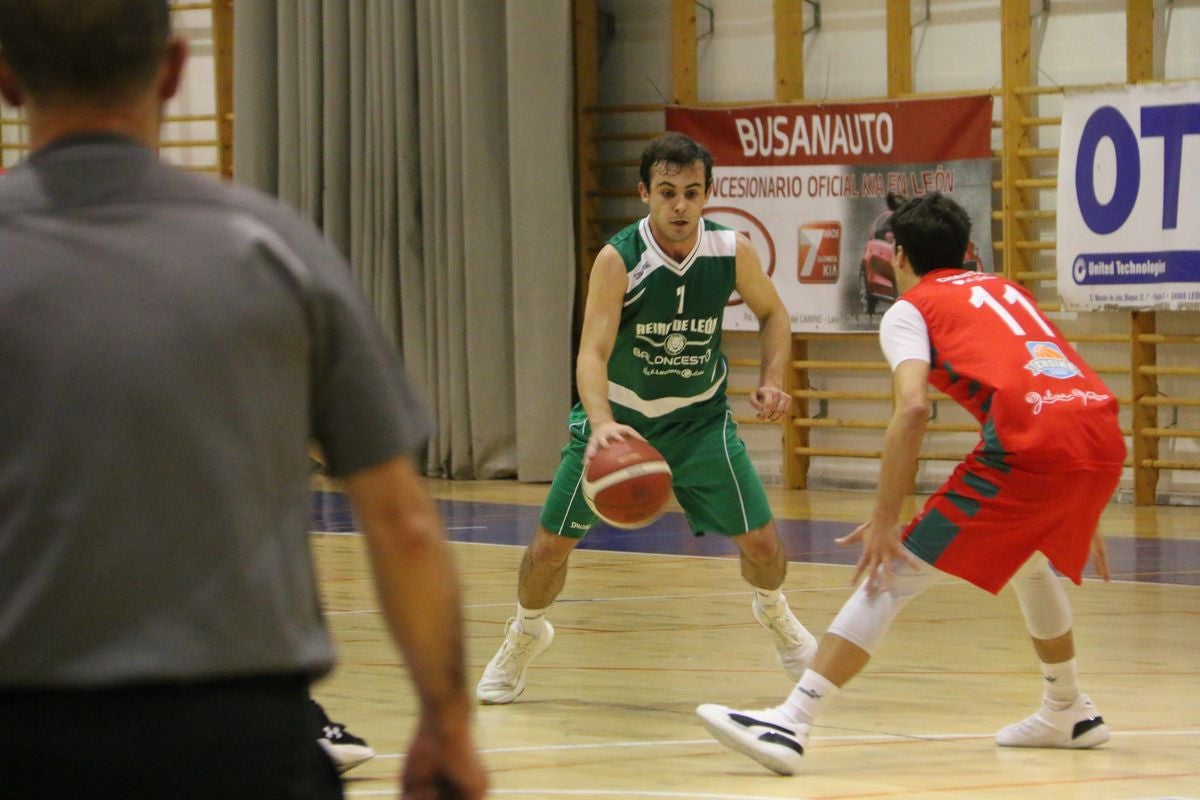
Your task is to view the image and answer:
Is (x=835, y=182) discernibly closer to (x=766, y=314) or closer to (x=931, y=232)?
(x=766, y=314)

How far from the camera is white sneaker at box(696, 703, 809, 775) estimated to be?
12.9ft

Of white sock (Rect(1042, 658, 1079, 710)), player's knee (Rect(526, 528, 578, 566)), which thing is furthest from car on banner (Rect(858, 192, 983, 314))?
white sock (Rect(1042, 658, 1079, 710))

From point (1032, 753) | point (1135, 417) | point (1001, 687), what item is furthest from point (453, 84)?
point (1032, 753)

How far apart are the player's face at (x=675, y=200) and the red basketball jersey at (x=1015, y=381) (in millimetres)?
1171

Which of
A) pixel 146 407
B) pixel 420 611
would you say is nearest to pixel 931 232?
pixel 420 611

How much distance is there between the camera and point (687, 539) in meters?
9.12

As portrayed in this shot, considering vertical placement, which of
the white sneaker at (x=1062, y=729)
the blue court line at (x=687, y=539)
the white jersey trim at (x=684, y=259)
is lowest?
the blue court line at (x=687, y=539)

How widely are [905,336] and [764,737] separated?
91 cm

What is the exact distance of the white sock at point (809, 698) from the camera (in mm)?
3965

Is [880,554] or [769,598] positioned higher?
[880,554]

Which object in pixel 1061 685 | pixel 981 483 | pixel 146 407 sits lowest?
pixel 1061 685

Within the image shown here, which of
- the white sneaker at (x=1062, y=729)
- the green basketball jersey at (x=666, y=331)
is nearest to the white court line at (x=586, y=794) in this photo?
the white sneaker at (x=1062, y=729)

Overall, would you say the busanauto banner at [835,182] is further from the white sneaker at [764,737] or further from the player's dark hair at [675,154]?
the white sneaker at [764,737]

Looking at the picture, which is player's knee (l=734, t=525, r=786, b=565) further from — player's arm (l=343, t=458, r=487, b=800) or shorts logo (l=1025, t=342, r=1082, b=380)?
player's arm (l=343, t=458, r=487, b=800)
